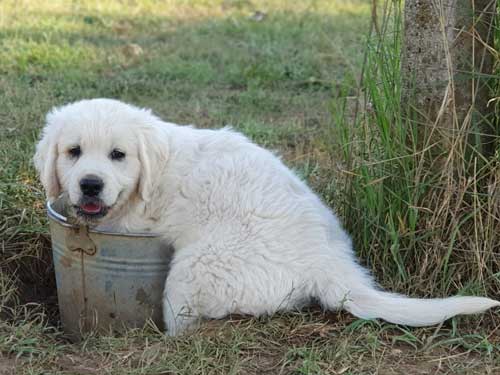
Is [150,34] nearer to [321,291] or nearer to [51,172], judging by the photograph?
[51,172]

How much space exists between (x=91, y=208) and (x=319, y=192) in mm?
1555

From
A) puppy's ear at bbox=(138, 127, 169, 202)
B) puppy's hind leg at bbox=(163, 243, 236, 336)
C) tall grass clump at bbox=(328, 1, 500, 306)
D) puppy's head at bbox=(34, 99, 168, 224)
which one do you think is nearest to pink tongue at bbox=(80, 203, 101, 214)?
puppy's head at bbox=(34, 99, 168, 224)

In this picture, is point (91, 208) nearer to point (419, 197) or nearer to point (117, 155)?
point (117, 155)

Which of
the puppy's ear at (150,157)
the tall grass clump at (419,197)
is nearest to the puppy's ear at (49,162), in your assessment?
the puppy's ear at (150,157)

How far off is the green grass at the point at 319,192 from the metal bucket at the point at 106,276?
0.16 metres

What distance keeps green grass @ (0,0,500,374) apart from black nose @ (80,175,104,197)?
2.18ft

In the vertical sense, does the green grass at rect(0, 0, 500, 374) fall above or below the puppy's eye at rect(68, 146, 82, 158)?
below

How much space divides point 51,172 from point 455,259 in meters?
1.98

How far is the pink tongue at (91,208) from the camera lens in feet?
12.0

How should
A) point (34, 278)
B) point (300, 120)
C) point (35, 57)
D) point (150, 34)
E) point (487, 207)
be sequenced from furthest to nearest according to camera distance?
1. point (150, 34)
2. point (35, 57)
3. point (300, 120)
4. point (34, 278)
5. point (487, 207)

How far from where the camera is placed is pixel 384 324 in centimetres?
351

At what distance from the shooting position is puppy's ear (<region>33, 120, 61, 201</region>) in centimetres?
379

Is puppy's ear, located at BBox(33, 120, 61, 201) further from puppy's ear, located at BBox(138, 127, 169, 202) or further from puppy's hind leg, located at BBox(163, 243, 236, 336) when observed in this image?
puppy's hind leg, located at BBox(163, 243, 236, 336)

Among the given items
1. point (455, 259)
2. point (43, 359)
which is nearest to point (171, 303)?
point (43, 359)
